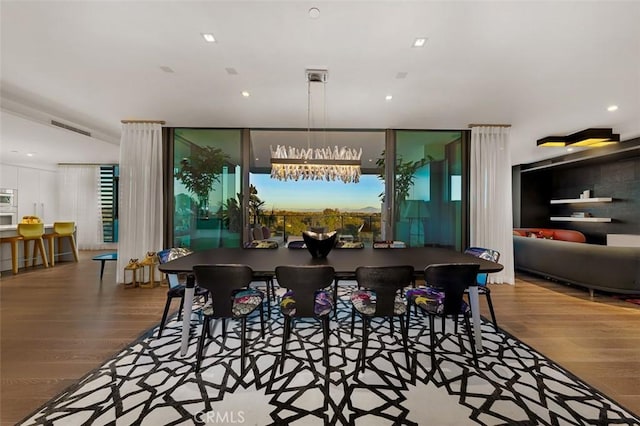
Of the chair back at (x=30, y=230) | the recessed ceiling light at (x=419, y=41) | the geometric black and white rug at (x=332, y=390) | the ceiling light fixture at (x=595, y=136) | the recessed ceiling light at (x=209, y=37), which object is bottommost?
the geometric black and white rug at (x=332, y=390)

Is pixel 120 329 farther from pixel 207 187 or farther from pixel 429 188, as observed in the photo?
pixel 429 188

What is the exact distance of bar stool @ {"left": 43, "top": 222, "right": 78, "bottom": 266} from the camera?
6.11m

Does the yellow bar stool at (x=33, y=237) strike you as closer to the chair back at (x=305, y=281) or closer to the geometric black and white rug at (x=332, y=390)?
the geometric black and white rug at (x=332, y=390)

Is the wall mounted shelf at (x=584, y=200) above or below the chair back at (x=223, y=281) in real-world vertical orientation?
above

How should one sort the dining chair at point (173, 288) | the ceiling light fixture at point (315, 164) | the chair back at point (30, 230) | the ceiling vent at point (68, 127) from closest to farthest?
the dining chair at point (173, 288) → the ceiling light fixture at point (315, 164) → the ceiling vent at point (68, 127) → the chair back at point (30, 230)

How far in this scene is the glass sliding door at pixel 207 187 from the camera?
5.05 meters

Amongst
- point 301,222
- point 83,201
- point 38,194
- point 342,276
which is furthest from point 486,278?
point 38,194

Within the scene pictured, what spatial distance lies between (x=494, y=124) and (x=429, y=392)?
4688 mm

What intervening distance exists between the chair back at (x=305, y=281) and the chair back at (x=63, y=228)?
7.23 meters

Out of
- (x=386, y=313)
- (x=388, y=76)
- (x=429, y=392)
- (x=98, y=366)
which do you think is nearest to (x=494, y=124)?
(x=388, y=76)

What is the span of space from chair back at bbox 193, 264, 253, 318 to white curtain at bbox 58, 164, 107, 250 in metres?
8.72

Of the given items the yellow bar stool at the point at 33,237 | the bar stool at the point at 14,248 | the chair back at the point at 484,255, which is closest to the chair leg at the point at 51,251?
the yellow bar stool at the point at 33,237

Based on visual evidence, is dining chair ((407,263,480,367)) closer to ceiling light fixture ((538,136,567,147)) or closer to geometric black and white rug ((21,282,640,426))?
geometric black and white rug ((21,282,640,426))

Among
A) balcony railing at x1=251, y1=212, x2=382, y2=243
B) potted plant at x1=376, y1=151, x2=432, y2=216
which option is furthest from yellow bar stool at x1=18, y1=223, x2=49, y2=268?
potted plant at x1=376, y1=151, x2=432, y2=216
